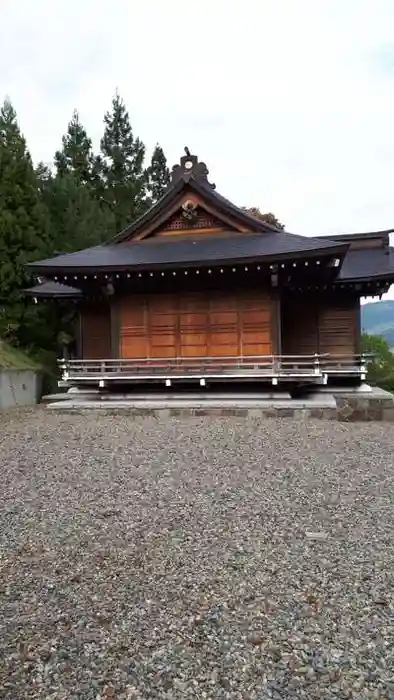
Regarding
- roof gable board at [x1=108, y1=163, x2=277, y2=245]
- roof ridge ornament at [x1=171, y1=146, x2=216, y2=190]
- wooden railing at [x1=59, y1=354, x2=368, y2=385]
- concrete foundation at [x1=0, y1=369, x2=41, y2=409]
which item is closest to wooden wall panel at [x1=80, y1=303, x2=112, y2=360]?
concrete foundation at [x1=0, y1=369, x2=41, y2=409]

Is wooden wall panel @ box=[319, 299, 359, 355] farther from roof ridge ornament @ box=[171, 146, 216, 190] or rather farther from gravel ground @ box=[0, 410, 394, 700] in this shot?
gravel ground @ box=[0, 410, 394, 700]

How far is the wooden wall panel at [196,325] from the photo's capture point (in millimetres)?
12758

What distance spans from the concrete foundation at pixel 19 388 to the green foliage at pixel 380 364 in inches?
510

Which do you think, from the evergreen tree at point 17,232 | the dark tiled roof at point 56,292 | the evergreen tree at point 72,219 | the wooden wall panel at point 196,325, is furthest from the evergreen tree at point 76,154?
the wooden wall panel at point 196,325

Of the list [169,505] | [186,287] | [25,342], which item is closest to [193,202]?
[186,287]

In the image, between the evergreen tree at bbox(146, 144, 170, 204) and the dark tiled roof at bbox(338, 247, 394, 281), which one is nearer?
the dark tiled roof at bbox(338, 247, 394, 281)

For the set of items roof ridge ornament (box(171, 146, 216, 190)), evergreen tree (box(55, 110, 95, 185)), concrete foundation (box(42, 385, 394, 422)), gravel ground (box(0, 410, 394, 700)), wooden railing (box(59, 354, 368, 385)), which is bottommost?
gravel ground (box(0, 410, 394, 700))

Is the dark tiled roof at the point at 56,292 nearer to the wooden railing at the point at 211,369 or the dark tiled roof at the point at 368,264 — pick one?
the wooden railing at the point at 211,369

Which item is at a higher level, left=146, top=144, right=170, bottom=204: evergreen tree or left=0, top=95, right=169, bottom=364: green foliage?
left=146, top=144, right=170, bottom=204: evergreen tree

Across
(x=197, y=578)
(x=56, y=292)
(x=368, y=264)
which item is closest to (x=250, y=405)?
(x=368, y=264)

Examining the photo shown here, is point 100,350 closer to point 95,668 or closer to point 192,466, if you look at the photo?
point 192,466

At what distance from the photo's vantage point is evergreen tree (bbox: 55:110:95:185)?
31.5m

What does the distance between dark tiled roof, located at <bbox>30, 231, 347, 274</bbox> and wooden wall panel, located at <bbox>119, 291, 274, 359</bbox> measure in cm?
112

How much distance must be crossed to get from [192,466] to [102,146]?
33.2 metres
